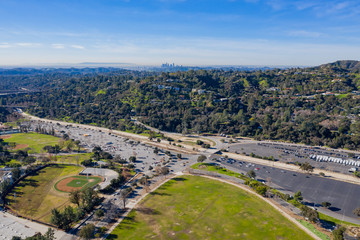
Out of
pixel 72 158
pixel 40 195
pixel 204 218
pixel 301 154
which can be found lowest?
pixel 40 195

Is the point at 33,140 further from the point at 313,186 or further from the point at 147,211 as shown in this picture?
the point at 313,186

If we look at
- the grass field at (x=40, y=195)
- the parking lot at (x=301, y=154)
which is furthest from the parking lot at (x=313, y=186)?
the grass field at (x=40, y=195)

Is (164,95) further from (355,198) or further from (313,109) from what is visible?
(355,198)

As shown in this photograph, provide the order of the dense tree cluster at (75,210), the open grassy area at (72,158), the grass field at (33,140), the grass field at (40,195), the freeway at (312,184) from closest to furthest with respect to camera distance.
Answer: the dense tree cluster at (75,210) < the grass field at (40,195) < the freeway at (312,184) < the open grassy area at (72,158) < the grass field at (33,140)

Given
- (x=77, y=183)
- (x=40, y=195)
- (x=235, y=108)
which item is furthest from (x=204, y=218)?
(x=235, y=108)

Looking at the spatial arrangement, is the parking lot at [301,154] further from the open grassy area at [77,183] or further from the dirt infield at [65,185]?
the dirt infield at [65,185]
